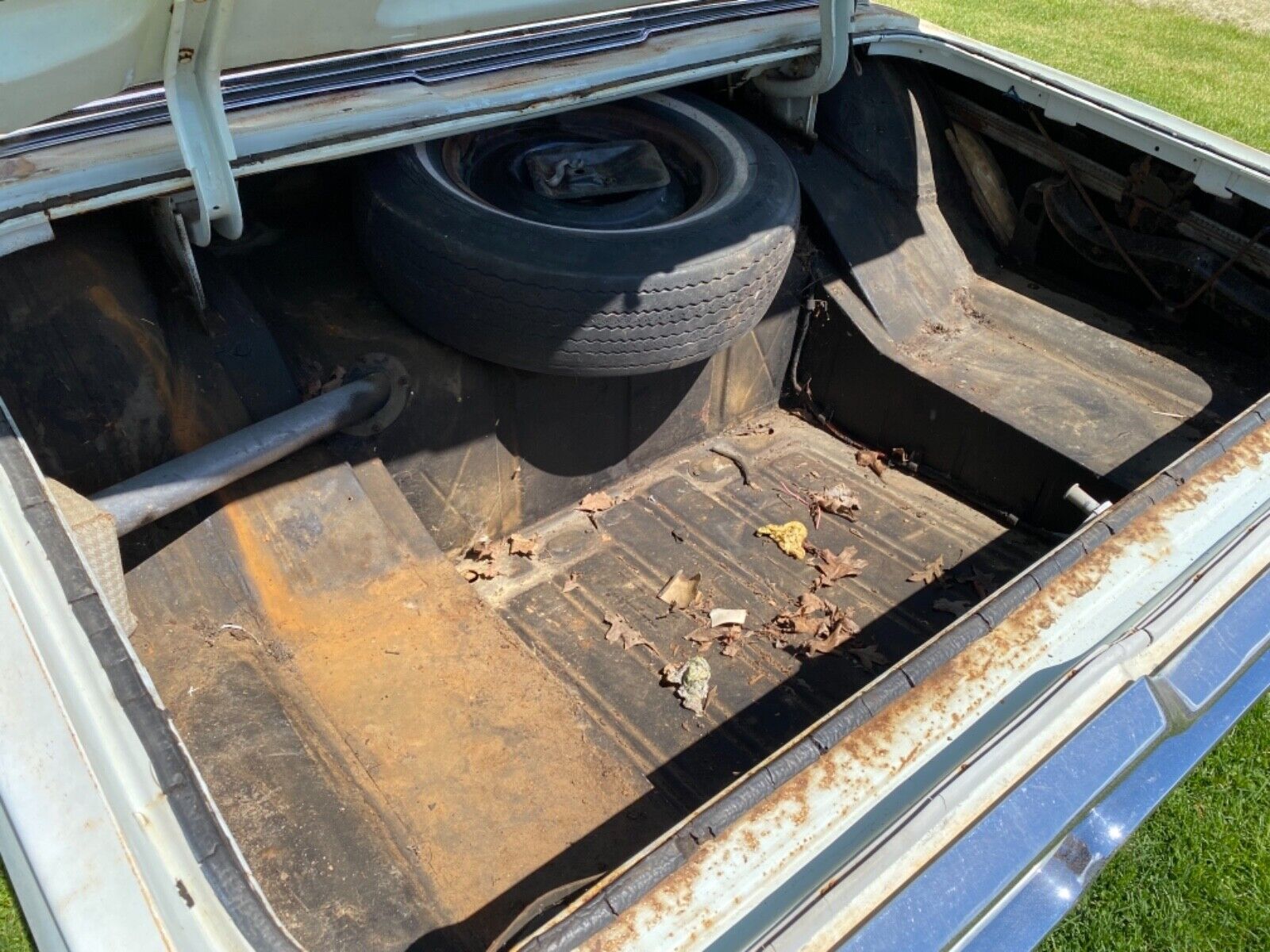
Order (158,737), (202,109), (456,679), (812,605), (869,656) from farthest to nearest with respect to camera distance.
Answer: (812,605) → (869,656) → (456,679) → (202,109) → (158,737)

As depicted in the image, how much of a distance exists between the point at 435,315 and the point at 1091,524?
4.73 ft

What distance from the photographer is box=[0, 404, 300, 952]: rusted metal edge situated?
3.35ft

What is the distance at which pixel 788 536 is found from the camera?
2789 millimetres

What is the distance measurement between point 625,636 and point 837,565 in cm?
63

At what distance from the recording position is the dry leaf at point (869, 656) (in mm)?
2451

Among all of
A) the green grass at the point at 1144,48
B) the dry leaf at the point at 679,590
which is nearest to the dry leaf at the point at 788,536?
the dry leaf at the point at 679,590

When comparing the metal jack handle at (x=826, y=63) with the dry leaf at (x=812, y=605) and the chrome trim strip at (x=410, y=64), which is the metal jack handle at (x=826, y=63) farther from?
the dry leaf at (x=812, y=605)

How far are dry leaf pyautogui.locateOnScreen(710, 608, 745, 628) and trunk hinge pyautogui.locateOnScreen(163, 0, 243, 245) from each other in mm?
1395

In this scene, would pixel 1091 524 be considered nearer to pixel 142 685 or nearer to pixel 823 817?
pixel 823 817

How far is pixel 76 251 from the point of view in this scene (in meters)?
2.01

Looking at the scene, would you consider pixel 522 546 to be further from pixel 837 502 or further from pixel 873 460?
pixel 873 460

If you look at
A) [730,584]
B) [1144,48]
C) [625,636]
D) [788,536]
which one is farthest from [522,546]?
[1144,48]

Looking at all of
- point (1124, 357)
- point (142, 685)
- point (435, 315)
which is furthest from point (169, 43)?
point (1124, 357)

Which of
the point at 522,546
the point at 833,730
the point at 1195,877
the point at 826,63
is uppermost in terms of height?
the point at 826,63
